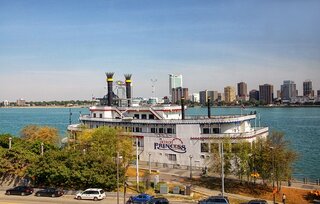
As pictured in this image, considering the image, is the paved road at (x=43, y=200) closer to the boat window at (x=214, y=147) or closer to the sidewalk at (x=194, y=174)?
the boat window at (x=214, y=147)

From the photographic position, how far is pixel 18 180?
5088 centimetres

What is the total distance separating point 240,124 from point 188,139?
910 centimetres

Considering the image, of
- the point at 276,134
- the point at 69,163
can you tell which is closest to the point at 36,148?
the point at 69,163

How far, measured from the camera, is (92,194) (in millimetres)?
42594

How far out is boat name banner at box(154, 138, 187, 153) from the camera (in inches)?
2522

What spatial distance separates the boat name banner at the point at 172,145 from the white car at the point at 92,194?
909 inches

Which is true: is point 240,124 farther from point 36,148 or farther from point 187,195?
point 36,148

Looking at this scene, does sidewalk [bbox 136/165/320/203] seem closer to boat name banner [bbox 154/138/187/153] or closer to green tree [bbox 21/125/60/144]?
boat name banner [bbox 154/138/187/153]

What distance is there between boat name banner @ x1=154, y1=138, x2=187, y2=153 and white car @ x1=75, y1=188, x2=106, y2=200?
23.1 metres

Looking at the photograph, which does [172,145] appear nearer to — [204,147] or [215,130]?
[204,147]

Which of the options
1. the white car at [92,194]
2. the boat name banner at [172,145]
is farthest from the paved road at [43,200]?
the boat name banner at [172,145]

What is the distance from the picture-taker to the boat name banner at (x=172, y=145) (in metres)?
64.1

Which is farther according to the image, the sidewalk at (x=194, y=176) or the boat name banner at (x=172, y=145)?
the boat name banner at (x=172, y=145)

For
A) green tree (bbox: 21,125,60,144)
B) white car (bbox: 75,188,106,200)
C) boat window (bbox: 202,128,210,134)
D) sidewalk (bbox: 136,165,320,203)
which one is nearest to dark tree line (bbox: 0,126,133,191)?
white car (bbox: 75,188,106,200)
